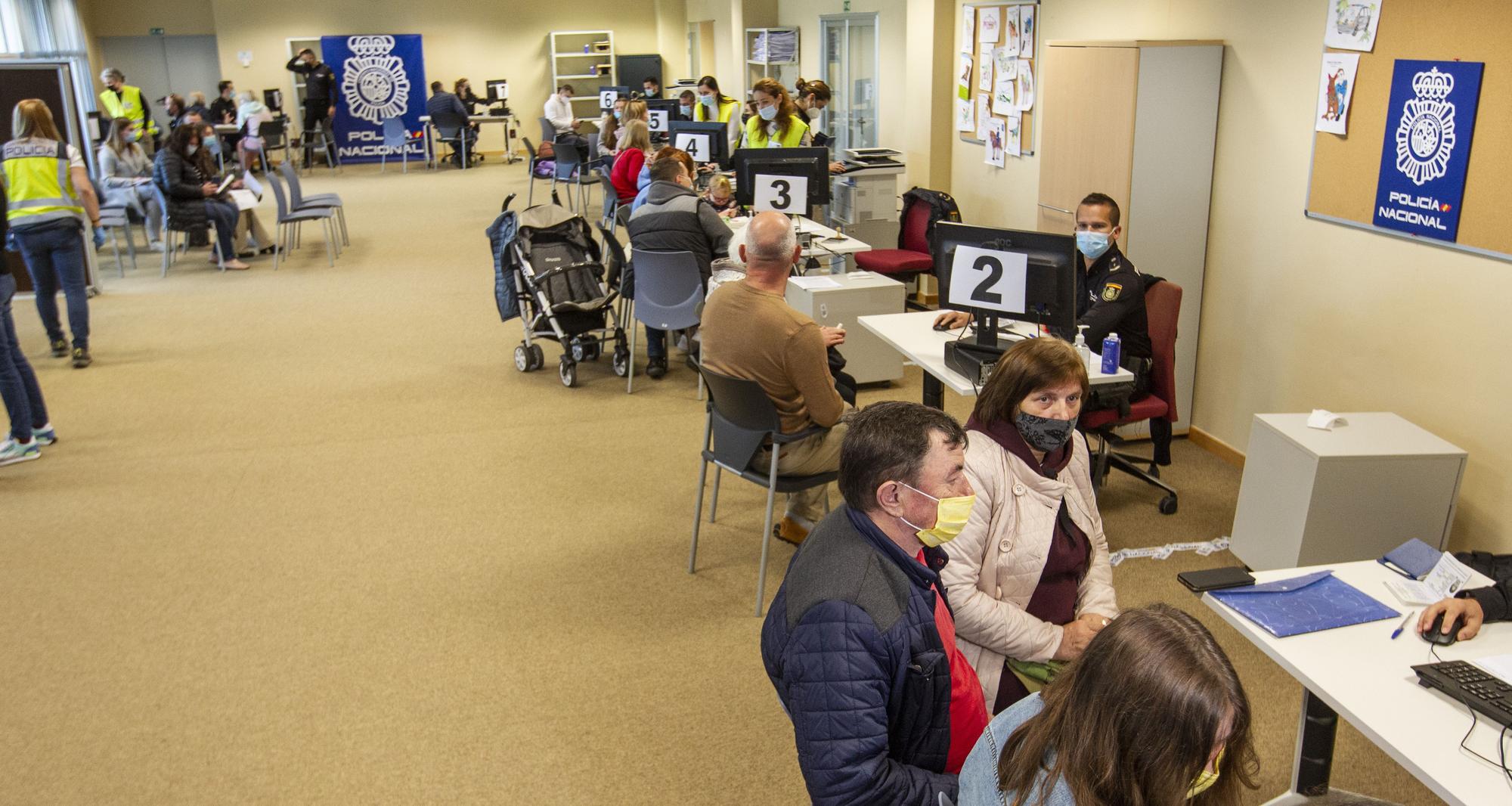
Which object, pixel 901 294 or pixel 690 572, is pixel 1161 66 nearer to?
pixel 901 294

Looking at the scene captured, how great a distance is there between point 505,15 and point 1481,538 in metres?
17.7

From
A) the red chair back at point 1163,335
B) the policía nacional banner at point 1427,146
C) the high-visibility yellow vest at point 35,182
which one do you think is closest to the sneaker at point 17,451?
the high-visibility yellow vest at point 35,182

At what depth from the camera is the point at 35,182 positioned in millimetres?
6531

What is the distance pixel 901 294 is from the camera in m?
6.16

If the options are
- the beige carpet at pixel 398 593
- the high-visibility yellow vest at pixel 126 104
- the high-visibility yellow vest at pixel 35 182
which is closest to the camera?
the beige carpet at pixel 398 593

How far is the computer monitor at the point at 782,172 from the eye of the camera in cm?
664

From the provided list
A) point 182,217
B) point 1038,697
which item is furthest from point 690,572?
point 182,217

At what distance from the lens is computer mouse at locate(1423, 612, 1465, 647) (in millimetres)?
2221

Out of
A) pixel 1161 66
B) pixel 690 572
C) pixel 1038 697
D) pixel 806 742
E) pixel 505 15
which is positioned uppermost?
pixel 505 15

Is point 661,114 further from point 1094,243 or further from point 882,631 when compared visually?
point 882,631

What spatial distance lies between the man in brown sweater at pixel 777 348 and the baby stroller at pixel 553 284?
8.74 feet

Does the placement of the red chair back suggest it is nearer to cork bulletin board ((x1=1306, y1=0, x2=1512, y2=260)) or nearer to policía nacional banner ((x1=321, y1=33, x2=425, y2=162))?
cork bulletin board ((x1=1306, y1=0, x2=1512, y2=260))

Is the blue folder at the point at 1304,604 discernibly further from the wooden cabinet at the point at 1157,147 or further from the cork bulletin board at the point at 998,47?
the cork bulletin board at the point at 998,47

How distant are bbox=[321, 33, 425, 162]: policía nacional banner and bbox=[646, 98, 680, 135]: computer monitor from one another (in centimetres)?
757
